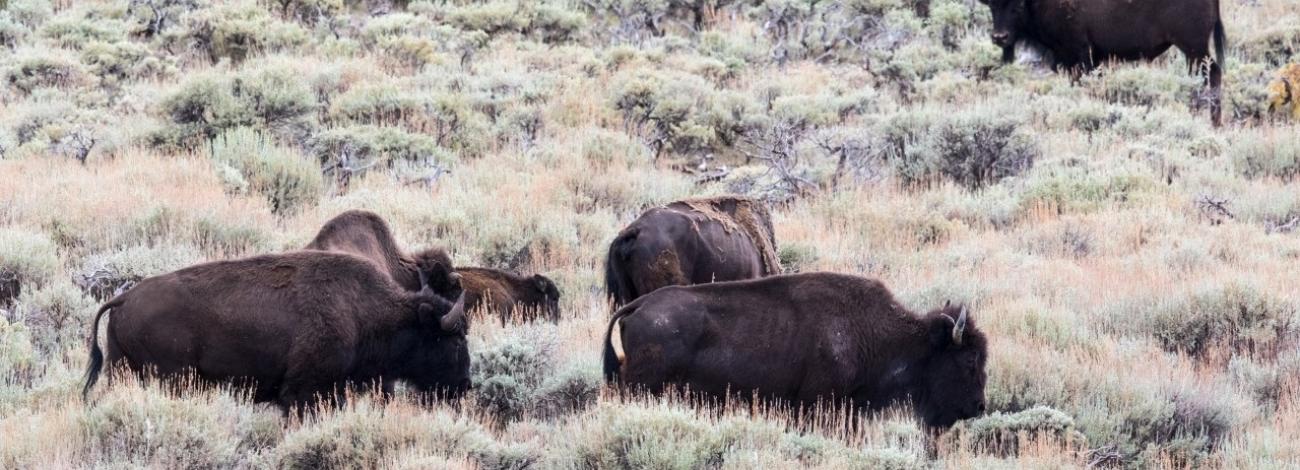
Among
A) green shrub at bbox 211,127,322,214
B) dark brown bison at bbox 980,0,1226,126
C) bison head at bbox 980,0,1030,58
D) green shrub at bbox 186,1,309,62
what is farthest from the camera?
green shrub at bbox 186,1,309,62

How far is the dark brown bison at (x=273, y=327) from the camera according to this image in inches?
325

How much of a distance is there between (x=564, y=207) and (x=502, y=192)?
0.68 metres

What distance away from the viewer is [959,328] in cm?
864

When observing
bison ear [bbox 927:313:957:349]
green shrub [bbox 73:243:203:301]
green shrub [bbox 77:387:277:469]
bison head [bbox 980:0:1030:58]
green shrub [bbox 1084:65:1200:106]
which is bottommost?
green shrub [bbox 73:243:203:301]

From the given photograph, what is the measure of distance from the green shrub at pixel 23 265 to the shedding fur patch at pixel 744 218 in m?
4.58

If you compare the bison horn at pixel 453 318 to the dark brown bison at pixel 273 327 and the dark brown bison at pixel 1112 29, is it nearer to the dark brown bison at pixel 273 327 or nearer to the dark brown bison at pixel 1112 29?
the dark brown bison at pixel 273 327

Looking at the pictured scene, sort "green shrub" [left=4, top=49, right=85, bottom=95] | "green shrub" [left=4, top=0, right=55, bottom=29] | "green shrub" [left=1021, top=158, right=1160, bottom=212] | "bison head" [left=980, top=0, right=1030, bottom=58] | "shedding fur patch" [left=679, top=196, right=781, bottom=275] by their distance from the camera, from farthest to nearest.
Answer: "green shrub" [left=4, top=0, right=55, bottom=29] < "bison head" [left=980, top=0, right=1030, bottom=58] < "green shrub" [left=4, top=49, right=85, bottom=95] < "green shrub" [left=1021, top=158, right=1160, bottom=212] < "shedding fur patch" [left=679, top=196, right=781, bottom=275]

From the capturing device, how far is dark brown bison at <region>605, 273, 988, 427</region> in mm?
8422

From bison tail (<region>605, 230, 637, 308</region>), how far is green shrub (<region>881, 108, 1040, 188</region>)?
6.38 metres

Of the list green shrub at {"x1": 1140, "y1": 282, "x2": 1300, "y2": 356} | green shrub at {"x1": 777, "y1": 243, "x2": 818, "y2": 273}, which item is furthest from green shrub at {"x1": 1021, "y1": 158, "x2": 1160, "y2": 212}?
green shrub at {"x1": 1140, "y1": 282, "x2": 1300, "y2": 356}

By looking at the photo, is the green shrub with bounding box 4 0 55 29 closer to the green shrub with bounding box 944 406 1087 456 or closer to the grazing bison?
the grazing bison

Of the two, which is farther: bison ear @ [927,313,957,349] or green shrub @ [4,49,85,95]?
green shrub @ [4,49,85,95]

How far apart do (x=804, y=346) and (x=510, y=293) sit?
3324mm

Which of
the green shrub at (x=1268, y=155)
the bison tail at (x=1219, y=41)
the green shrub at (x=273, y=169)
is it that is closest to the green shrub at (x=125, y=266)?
the green shrub at (x=273, y=169)
